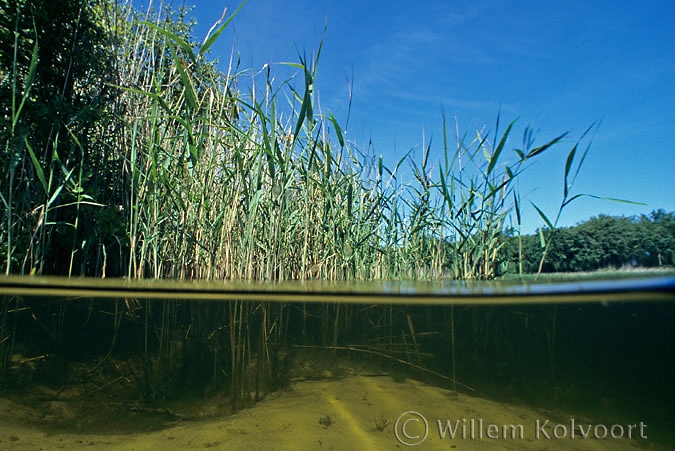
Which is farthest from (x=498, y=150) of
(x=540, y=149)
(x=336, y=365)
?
(x=336, y=365)

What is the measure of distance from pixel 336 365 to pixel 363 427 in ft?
1.71

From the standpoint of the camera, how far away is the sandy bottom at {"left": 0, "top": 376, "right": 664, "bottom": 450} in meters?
1.42

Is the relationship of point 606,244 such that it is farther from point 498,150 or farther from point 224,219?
point 224,219

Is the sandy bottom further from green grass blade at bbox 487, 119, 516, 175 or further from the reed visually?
green grass blade at bbox 487, 119, 516, 175

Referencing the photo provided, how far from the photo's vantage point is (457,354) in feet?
7.73

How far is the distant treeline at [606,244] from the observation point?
6.85ft

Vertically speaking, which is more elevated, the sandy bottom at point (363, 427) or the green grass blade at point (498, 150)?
the green grass blade at point (498, 150)

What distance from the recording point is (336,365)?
2029mm

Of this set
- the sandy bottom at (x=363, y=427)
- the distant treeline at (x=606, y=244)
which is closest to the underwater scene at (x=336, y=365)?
the sandy bottom at (x=363, y=427)

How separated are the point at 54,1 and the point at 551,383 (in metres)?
5.72

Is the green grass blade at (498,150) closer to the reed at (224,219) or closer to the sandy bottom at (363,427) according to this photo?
the reed at (224,219)

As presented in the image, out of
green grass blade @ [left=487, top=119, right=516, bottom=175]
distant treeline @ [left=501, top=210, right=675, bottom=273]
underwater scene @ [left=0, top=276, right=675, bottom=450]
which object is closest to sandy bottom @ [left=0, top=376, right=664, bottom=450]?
underwater scene @ [left=0, top=276, right=675, bottom=450]

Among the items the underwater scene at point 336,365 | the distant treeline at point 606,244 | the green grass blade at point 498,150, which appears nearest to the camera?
the underwater scene at point 336,365

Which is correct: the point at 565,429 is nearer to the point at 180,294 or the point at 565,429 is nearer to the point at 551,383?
the point at 551,383
